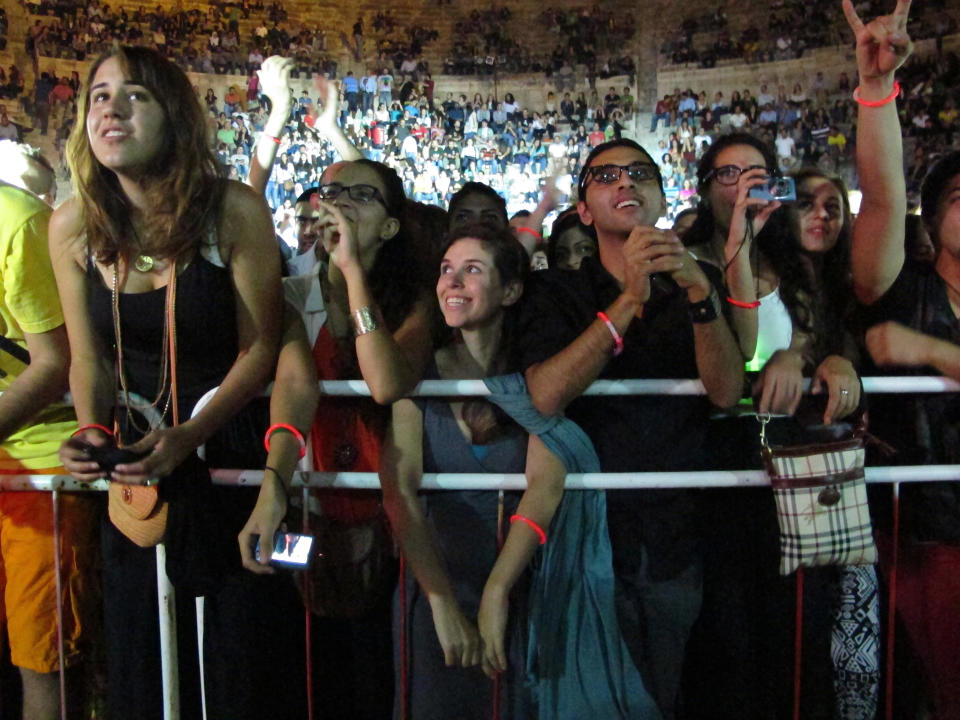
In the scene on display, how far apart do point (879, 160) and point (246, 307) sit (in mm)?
1602

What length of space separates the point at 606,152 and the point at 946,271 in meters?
0.99

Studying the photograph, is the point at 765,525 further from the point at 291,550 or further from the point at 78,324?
the point at 78,324

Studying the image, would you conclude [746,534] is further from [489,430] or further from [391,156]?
[391,156]

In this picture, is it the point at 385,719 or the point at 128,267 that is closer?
the point at 128,267

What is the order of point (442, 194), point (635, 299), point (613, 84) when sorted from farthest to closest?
point (613, 84)
point (442, 194)
point (635, 299)

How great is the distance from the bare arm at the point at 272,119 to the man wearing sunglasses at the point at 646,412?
1399mm

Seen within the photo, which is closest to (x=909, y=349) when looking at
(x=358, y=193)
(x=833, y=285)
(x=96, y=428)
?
(x=833, y=285)

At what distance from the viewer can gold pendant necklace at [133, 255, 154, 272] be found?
1.66m

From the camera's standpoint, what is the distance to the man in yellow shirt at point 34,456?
1.84 m

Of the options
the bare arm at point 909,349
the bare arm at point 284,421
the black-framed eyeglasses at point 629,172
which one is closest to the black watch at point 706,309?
the black-framed eyeglasses at point 629,172

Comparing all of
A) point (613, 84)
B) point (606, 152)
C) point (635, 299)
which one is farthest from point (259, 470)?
point (613, 84)

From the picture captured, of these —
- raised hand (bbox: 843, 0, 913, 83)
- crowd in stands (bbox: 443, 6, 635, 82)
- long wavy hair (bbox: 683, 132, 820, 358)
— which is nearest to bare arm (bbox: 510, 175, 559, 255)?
long wavy hair (bbox: 683, 132, 820, 358)

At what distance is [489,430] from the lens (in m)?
1.80

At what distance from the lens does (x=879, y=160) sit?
1.83m
